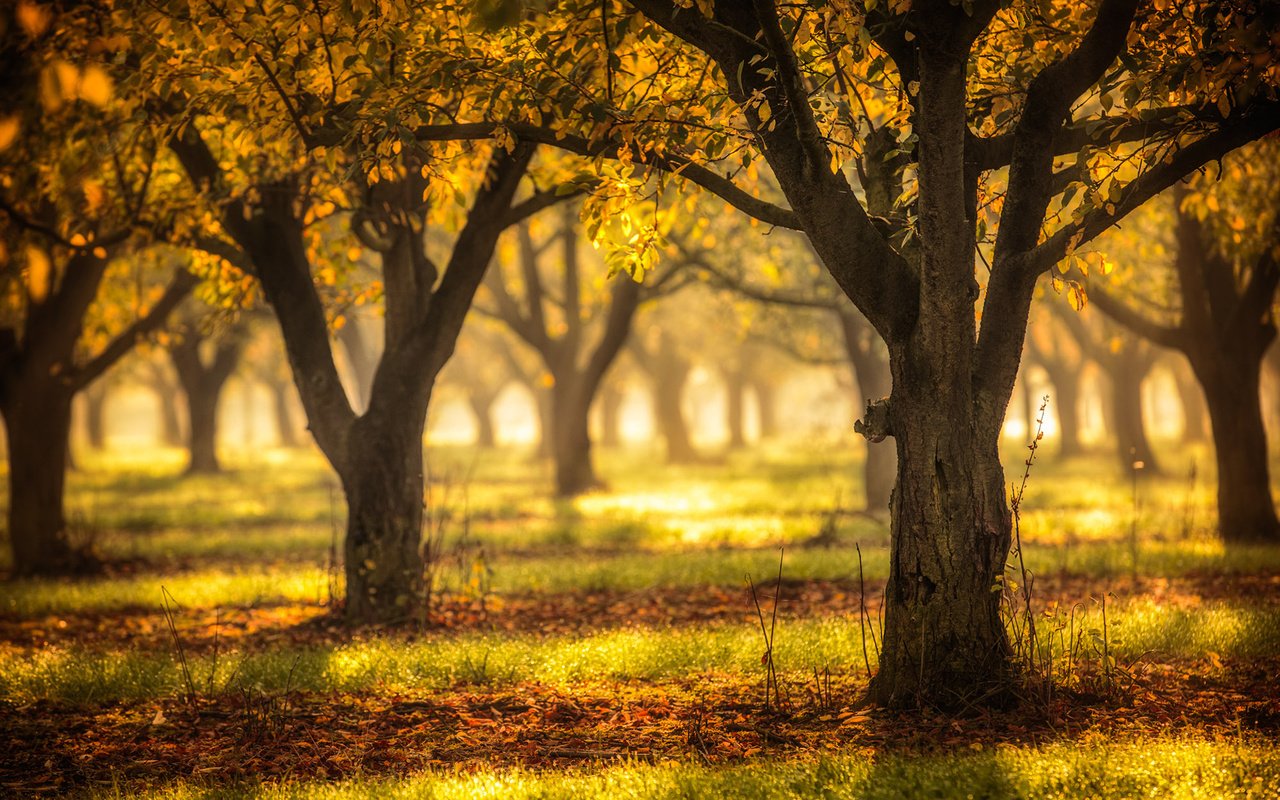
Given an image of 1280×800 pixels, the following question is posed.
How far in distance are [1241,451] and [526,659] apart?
11.1 meters

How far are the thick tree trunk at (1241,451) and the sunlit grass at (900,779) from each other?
9736 millimetres

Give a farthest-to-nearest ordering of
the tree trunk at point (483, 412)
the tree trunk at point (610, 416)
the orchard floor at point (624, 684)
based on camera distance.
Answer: the tree trunk at point (483, 412), the tree trunk at point (610, 416), the orchard floor at point (624, 684)

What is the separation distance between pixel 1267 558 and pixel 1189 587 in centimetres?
208

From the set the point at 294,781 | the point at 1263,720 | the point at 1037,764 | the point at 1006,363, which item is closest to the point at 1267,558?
the point at 1263,720

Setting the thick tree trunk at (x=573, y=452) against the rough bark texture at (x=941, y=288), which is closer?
the rough bark texture at (x=941, y=288)

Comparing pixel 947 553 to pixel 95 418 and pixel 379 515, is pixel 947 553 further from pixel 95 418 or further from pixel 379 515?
pixel 95 418

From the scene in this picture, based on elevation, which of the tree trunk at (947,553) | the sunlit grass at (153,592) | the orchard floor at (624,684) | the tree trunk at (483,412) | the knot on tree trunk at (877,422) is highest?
the tree trunk at (483,412)

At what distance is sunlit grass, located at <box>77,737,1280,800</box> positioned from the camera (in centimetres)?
519

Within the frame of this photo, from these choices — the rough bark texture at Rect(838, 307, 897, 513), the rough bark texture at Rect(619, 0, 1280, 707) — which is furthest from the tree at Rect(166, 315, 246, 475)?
the rough bark texture at Rect(619, 0, 1280, 707)

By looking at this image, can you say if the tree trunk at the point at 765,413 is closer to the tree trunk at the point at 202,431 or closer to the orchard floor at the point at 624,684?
the tree trunk at the point at 202,431

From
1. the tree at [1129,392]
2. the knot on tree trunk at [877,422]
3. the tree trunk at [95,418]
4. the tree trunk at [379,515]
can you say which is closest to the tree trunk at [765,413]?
the tree at [1129,392]

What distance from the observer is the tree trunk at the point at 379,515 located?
10.3 meters

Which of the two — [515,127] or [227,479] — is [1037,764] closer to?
[515,127]

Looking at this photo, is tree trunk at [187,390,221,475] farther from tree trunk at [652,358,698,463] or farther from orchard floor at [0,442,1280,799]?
orchard floor at [0,442,1280,799]
